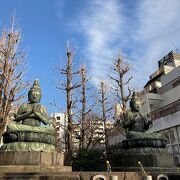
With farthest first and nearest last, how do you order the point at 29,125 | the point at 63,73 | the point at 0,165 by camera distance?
the point at 63,73
the point at 29,125
the point at 0,165

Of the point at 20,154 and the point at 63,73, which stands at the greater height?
the point at 63,73

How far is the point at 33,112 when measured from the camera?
8.62m

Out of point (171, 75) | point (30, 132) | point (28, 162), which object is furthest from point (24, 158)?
point (171, 75)

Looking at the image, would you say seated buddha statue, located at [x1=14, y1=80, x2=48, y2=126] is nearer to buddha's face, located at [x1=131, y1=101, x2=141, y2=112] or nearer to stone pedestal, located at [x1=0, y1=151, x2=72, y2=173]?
stone pedestal, located at [x1=0, y1=151, x2=72, y2=173]

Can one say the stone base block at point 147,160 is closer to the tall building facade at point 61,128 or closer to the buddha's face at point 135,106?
the buddha's face at point 135,106

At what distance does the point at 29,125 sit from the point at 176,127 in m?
20.7

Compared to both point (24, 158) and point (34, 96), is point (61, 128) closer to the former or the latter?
point (34, 96)

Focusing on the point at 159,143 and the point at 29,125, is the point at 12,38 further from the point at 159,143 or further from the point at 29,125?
the point at 159,143

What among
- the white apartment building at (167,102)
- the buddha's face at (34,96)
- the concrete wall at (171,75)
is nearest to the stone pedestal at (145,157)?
the buddha's face at (34,96)

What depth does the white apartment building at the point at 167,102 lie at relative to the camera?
2595 cm

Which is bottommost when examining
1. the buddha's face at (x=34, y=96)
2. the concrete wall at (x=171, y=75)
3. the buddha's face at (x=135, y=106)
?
the buddha's face at (x=135, y=106)

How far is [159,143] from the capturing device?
8766 mm

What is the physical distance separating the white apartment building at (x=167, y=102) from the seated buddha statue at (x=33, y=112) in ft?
50.8

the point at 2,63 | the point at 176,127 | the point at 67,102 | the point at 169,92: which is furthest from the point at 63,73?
the point at 169,92
